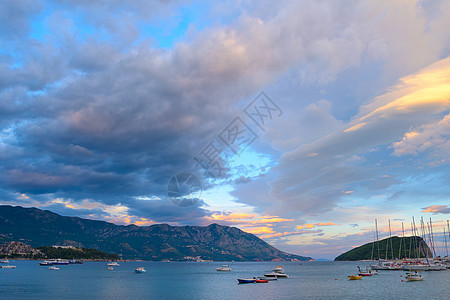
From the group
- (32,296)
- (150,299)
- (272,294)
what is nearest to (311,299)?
(272,294)

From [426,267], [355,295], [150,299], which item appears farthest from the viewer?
[426,267]

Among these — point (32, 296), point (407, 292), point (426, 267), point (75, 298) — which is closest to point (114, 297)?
point (75, 298)

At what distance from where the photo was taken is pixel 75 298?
9338 cm

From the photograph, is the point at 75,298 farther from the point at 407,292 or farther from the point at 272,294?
the point at 407,292

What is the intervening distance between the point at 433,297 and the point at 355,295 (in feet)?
66.7

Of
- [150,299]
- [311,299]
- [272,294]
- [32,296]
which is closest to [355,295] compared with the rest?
[311,299]

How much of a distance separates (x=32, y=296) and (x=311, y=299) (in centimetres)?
7798

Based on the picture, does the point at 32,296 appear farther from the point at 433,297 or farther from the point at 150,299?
the point at 433,297

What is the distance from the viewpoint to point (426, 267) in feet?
653

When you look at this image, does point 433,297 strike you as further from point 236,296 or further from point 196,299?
point 196,299

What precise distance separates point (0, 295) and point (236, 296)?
6726 cm

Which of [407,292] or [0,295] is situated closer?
[0,295]

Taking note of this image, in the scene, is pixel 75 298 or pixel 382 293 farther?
pixel 382 293

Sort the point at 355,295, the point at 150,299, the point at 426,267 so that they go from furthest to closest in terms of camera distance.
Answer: the point at 426,267, the point at 355,295, the point at 150,299
